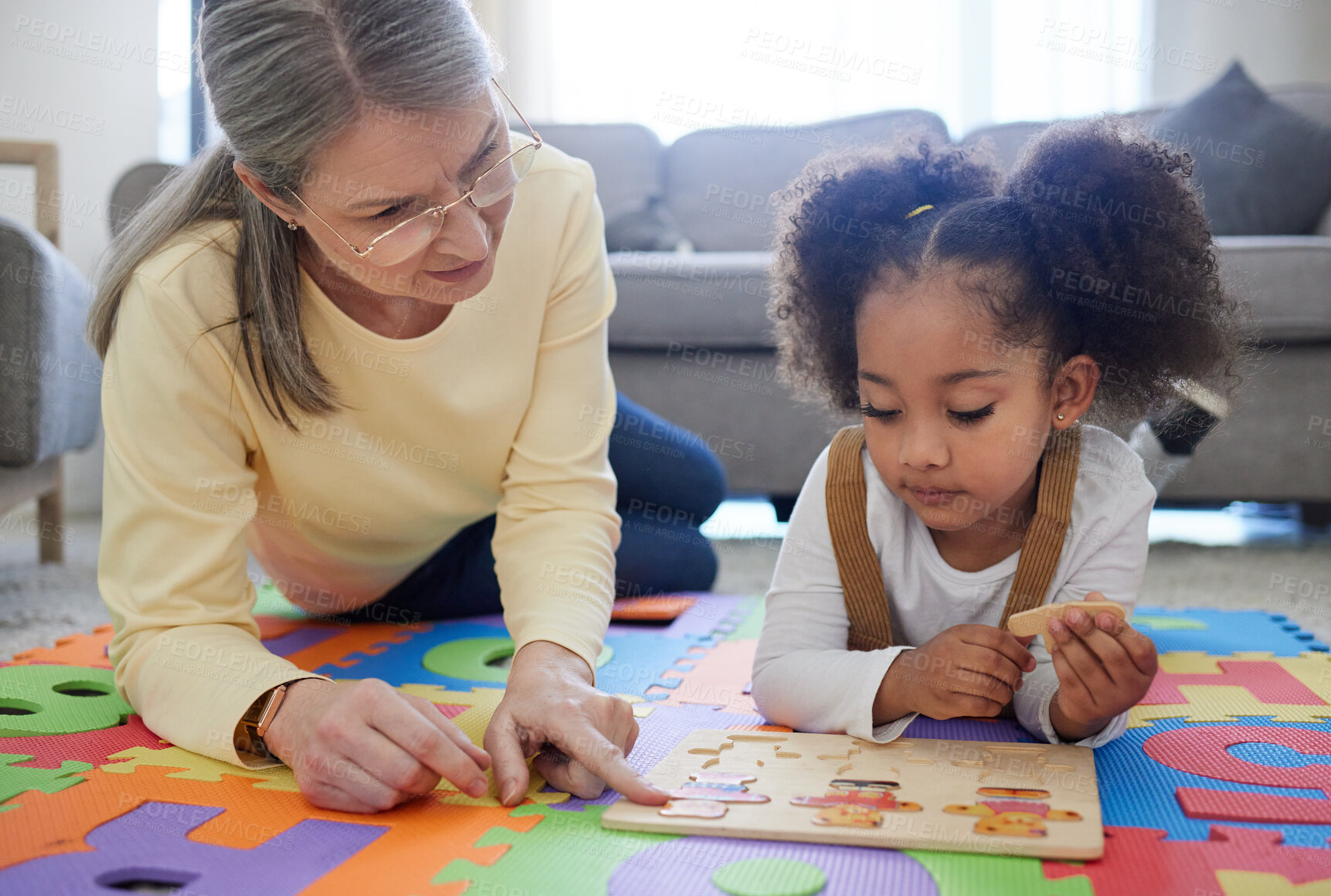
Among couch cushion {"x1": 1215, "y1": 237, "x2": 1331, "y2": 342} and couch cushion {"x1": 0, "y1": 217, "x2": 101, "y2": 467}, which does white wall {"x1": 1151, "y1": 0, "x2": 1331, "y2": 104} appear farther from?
couch cushion {"x1": 0, "y1": 217, "x2": 101, "y2": 467}

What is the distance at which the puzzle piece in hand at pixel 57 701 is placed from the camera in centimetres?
109

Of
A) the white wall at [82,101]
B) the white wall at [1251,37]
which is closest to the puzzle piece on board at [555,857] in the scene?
the white wall at [82,101]

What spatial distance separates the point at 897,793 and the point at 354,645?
843mm

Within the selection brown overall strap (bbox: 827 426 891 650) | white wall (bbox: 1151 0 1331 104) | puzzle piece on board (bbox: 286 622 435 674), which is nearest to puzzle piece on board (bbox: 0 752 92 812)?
puzzle piece on board (bbox: 286 622 435 674)

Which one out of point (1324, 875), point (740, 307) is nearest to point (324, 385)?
point (1324, 875)

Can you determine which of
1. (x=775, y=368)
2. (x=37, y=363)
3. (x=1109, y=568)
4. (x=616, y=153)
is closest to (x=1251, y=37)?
(x=616, y=153)

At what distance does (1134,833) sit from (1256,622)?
2.79ft

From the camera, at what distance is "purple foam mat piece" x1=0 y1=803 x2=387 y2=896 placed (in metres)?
0.74

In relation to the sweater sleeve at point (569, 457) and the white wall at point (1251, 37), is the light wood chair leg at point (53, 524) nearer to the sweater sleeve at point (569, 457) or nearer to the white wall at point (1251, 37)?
the sweater sleeve at point (569, 457)

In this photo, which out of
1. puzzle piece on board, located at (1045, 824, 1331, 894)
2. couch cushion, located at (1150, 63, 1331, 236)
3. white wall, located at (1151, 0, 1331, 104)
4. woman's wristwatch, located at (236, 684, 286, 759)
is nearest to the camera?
puzzle piece on board, located at (1045, 824, 1331, 894)

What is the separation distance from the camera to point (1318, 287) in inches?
79.4

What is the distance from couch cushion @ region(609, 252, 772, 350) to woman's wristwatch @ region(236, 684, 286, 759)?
138cm

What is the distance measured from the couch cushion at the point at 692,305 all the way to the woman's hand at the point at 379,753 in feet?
4.75

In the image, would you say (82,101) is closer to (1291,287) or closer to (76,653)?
(76,653)
